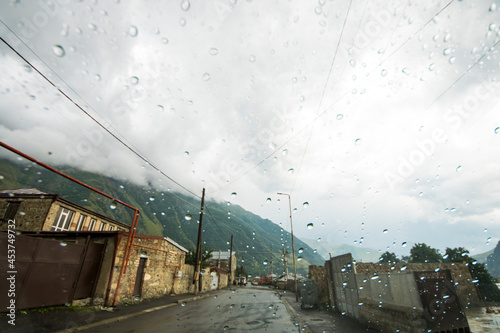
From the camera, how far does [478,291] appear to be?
15.5m

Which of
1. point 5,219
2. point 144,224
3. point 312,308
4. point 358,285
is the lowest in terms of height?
point 312,308

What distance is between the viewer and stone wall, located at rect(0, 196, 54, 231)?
18750 millimetres

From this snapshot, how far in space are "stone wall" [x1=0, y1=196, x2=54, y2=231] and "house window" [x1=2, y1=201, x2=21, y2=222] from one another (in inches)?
7.6

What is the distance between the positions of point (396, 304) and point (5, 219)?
2947cm

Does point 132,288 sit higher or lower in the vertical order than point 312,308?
higher

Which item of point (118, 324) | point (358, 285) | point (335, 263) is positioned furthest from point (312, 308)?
point (118, 324)

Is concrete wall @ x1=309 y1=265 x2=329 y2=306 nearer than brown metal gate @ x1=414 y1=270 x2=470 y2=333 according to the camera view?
No

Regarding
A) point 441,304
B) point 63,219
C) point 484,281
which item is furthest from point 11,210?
point 484,281

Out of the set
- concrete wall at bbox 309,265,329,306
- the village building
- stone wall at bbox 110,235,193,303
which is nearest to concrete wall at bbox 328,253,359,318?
concrete wall at bbox 309,265,329,306

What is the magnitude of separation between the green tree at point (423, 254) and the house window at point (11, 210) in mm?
57324

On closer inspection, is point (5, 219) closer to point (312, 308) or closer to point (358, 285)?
point (312, 308)

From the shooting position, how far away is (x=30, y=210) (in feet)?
63.2

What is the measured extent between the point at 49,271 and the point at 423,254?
170 ft

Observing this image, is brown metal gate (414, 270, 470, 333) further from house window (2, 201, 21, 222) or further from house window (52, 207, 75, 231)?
house window (2, 201, 21, 222)
